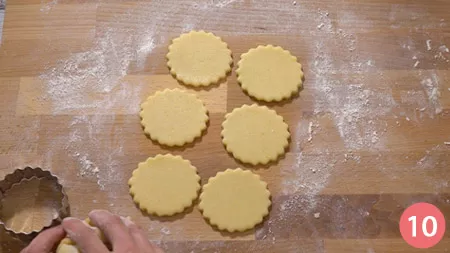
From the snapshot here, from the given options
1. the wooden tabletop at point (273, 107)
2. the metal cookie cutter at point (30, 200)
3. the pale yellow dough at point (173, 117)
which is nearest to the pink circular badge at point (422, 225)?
the wooden tabletop at point (273, 107)

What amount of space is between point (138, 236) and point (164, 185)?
0.18 m

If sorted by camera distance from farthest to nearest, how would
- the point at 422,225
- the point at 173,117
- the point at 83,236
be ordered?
the point at 173,117 → the point at 422,225 → the point at 83,236

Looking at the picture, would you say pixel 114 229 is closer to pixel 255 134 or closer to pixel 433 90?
pixel 255 134

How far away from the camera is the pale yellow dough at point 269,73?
1531mm

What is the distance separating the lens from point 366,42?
1610 millimetres

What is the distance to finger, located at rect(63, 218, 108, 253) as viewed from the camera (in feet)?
3.95

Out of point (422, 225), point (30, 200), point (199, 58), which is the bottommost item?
point (30, 200)

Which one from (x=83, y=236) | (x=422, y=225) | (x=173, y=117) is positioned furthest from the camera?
(x=173, y=117)

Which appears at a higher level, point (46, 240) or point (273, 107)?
point (273, 107)

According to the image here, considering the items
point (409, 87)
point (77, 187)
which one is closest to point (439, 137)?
point (409, 87)

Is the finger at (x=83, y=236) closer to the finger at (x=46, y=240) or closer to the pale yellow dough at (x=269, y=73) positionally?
the finger at (x=46, y=240)

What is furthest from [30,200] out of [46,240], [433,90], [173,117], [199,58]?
[433,90]

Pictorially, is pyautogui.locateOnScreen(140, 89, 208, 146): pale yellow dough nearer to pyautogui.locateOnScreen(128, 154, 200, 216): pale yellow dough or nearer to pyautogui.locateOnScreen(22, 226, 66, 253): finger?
pyautogui.locateOnScreen(128, 154, 200, 216): pale yellow dough

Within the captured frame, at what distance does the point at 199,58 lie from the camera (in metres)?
1.59
